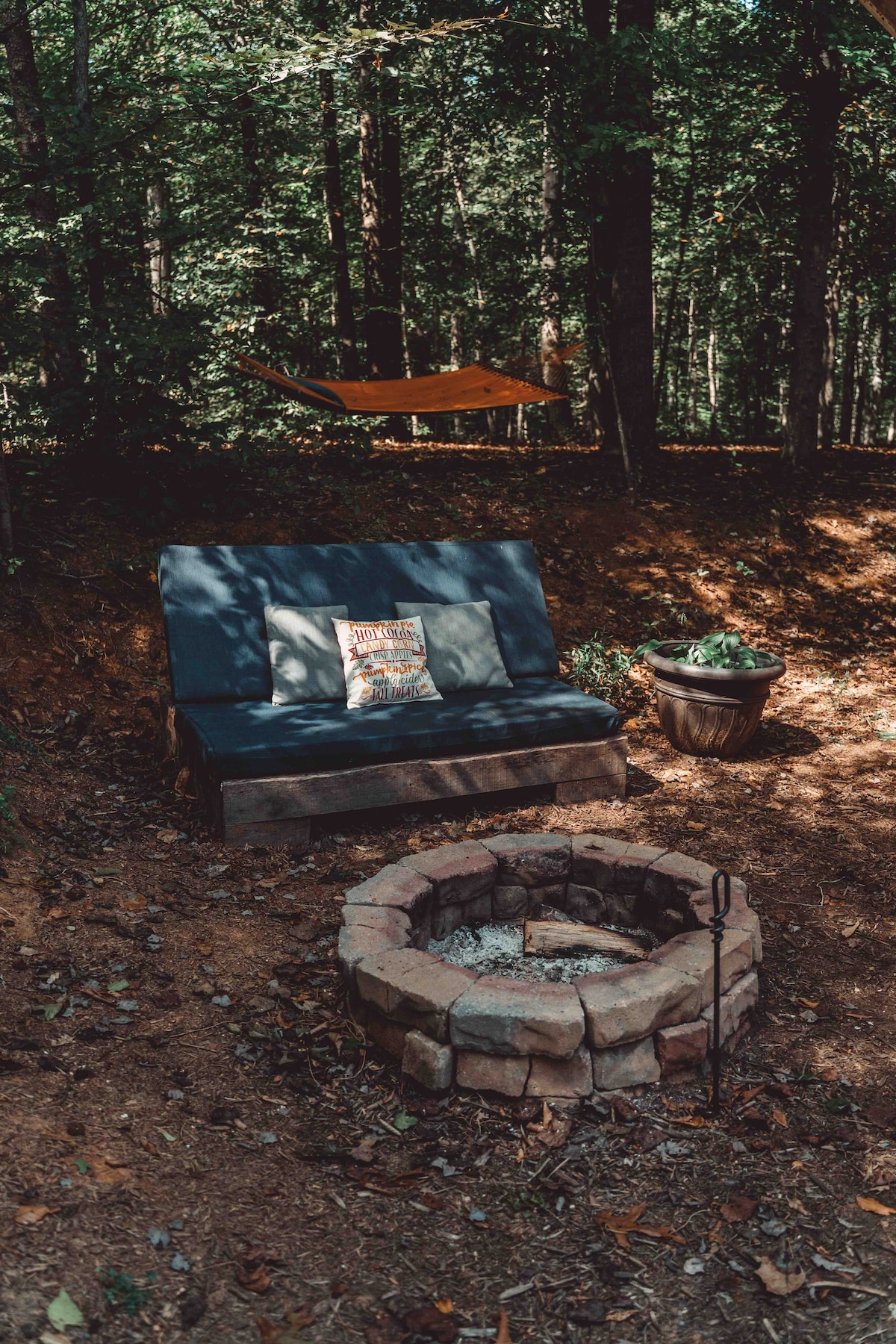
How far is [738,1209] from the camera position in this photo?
212cm

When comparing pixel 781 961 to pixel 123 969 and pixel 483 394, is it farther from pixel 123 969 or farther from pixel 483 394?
pixel 483 394

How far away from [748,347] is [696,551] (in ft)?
36.1

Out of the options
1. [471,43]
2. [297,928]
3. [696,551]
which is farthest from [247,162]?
[297,928]

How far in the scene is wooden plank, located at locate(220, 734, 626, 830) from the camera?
144 inches

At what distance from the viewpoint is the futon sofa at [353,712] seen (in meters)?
3.72

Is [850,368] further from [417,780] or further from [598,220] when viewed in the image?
[417,780]

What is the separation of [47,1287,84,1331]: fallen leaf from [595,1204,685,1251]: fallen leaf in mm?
1038

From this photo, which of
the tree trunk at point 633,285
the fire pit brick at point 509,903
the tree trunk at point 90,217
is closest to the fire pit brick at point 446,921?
the fire pit brick at point 509,903

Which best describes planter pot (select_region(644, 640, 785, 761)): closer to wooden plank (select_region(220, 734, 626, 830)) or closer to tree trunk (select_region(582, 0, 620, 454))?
wooden plank (select_region(220, 734, 626, 830))

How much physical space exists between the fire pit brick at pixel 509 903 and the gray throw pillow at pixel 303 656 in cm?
136

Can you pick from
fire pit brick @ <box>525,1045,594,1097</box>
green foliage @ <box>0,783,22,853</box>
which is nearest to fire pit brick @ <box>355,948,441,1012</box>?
fire pit brick @ <box>525,1045,594,1097</box>

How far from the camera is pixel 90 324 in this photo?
217 inches

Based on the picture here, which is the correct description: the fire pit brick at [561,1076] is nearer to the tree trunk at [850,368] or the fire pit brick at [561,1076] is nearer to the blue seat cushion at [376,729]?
the blue seat cushion at [376,729]

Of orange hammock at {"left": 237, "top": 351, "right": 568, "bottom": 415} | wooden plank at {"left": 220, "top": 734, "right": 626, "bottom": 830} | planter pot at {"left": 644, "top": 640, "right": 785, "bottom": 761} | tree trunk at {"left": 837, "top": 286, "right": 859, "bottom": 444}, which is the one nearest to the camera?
wooden plank at {"left": 220, "top": 734, "right": 626, "bottom": 830}
